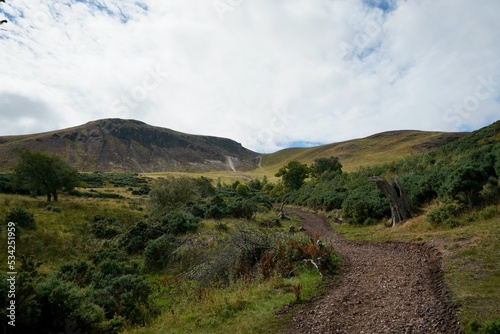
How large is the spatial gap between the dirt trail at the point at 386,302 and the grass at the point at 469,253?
319 millimetres

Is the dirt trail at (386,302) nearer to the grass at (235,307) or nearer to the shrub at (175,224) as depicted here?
the grass at (235,307)

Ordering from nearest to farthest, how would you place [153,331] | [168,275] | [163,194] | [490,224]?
1. [153,331]
2. [490,224]
3. [168,275]
4. [163,194]

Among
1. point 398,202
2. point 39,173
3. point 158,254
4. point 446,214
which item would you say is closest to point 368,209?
point 398,202

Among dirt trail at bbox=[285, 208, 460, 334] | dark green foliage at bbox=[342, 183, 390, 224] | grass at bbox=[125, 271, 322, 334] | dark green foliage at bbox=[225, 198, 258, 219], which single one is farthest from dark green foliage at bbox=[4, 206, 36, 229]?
dark green foliage at bbox=[342, 183, 390, 224]

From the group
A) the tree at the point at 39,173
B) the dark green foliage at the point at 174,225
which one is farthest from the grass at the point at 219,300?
the tree at the point at 39,173

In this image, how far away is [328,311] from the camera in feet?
24.5

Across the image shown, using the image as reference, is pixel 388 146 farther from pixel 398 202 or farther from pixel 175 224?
pixel 175 224

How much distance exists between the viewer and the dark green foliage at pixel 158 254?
15.5 metres

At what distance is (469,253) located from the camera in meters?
9.82

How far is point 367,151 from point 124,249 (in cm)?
14835

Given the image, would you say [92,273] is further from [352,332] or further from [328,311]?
[352,332]

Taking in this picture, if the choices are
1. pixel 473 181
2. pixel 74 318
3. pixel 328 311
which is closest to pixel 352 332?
pixel 328 311

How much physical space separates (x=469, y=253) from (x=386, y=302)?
180 inches

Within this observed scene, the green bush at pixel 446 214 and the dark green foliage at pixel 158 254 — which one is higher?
the green bush at pixel 446 214
